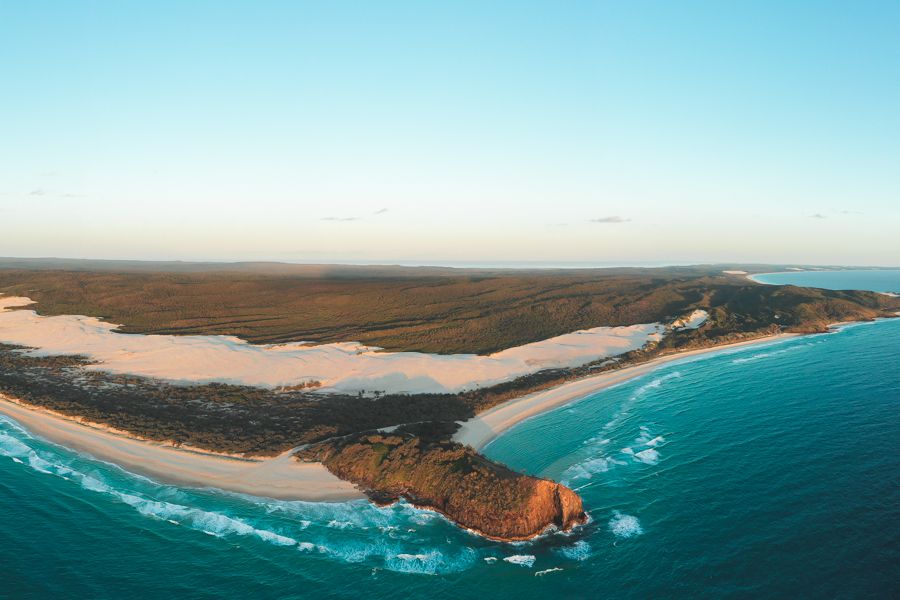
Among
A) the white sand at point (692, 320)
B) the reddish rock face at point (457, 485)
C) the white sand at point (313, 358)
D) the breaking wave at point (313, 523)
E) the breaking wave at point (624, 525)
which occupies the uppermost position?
the white sand at point (692, 320)

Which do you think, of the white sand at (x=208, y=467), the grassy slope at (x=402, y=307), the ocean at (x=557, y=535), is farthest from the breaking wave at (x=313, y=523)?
the grassy slope at (x=402, y=307)

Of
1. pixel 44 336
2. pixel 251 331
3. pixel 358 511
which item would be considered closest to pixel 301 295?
pixel 251 331

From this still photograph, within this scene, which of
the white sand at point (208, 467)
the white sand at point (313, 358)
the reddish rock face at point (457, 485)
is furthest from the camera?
the white sand at point (313, 358)

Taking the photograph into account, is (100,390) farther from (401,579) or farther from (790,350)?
(790,350)

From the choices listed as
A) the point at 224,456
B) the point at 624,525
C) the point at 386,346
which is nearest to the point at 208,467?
the point at 224,456

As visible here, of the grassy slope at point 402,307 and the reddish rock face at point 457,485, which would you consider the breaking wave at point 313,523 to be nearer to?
the reddish rock face at point 457,485

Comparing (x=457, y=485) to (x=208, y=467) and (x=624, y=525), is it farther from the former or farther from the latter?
(x=208, y=467)
